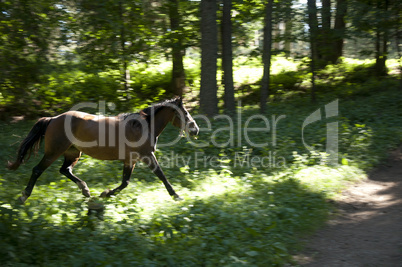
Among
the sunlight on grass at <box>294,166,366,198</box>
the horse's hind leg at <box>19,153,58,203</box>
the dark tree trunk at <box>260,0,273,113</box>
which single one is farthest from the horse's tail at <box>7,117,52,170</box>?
the dark tree trunk at <box>260,0,273,113</box>

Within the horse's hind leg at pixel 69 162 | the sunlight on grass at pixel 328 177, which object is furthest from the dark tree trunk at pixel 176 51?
the horse's hind leg at pixel 69 162

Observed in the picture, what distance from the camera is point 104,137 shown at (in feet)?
22.7

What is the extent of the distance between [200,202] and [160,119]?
1836mm

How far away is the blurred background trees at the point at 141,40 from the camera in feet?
40.8

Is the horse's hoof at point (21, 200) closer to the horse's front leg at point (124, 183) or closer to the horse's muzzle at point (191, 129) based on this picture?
the horse's front leg at point (124, 183)

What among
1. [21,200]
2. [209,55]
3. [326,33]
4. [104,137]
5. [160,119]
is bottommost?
[21,200]

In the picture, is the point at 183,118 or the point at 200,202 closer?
the point at 200,202

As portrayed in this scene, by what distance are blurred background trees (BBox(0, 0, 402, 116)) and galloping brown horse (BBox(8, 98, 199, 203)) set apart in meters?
5.38

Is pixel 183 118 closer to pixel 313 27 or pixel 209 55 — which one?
pixel 209 55

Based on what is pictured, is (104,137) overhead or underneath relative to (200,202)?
overhead

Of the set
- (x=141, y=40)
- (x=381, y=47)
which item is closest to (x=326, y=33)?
(x=381, y=47)

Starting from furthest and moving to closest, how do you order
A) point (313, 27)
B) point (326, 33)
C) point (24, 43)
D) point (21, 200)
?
point (326, 33) < point (313, 27) < point (24, 43) < point (21, 200)

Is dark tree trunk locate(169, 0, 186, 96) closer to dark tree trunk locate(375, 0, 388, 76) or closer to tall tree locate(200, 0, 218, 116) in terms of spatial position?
tall tree locate(200, 0, 218, 116)

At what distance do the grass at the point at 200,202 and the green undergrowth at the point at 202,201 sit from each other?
2 cm
